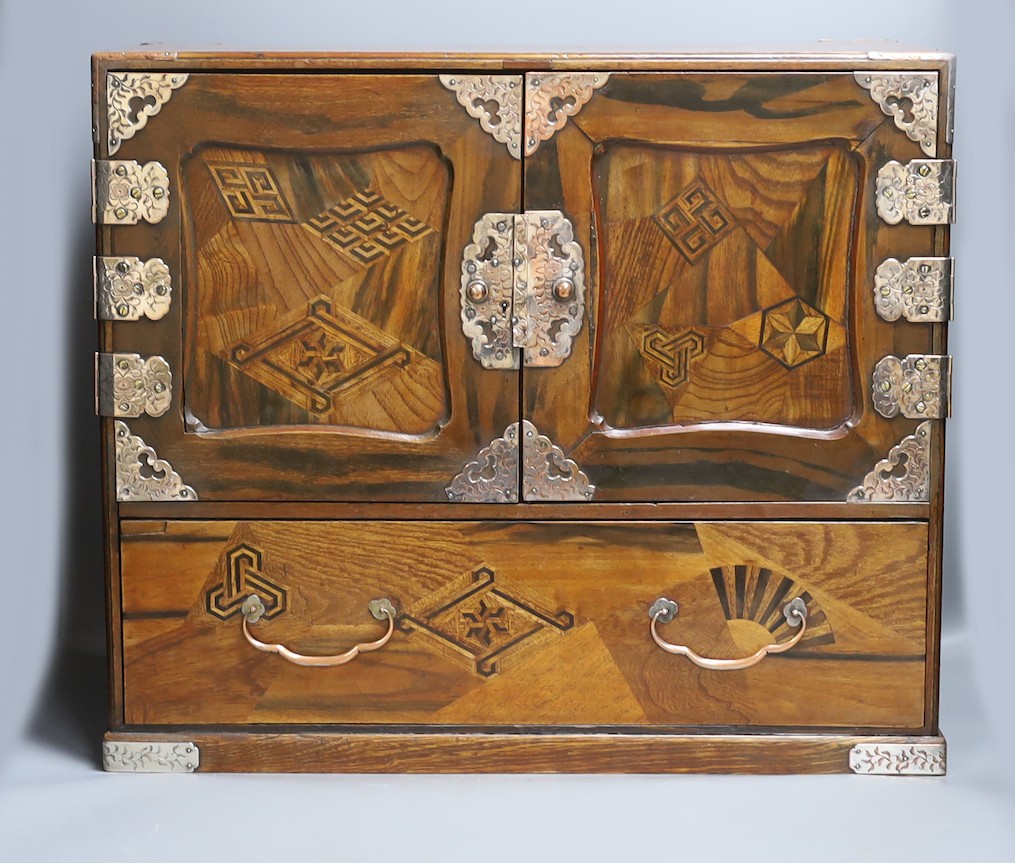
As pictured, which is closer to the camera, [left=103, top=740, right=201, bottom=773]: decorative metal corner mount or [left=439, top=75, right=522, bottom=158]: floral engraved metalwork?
[left=439, top=75, right=522, bottom=158]: floral engraved metalwork

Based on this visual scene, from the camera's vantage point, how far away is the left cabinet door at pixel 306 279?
195cm

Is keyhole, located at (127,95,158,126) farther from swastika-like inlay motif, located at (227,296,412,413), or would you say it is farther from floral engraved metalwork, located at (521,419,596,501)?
floral engraved metalwork, located at (521,419,596,501)

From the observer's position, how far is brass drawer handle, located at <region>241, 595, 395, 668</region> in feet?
6.69

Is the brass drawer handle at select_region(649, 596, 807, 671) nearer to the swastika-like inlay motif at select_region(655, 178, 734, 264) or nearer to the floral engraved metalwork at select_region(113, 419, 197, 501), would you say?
the swastika-like inlay motif at select_region(655, 178, 734, 264)

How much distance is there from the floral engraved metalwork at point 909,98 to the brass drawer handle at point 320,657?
108 cm

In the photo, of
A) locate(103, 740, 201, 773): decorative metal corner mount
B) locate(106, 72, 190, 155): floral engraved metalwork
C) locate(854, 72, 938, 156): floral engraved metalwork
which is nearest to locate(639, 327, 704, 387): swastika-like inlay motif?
locate(854, 72, 938, 156): floral engraved metalwork

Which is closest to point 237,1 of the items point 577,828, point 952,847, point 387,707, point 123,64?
point 123,64

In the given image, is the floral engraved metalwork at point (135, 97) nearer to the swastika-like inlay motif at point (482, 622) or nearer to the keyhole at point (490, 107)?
the keyhole at point (490, 107)

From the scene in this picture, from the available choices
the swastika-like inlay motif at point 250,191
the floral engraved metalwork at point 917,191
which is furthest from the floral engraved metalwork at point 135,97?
the floral engraved metalwork at point 917,191

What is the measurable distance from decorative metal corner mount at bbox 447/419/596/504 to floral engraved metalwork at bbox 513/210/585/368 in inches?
4.9

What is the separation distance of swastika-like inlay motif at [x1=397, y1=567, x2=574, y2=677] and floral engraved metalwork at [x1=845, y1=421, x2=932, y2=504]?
0.52 m

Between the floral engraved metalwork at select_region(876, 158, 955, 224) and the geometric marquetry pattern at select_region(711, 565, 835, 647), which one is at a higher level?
the floral engraved metalwork at select_region(876, 158, 955, 224)

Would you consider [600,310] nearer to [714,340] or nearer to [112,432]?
[714,340]

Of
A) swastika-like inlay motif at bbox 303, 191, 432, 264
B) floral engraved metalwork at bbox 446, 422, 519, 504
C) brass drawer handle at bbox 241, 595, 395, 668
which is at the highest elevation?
swastika-like inlay motif at bbox 303, 191, 432, 264
